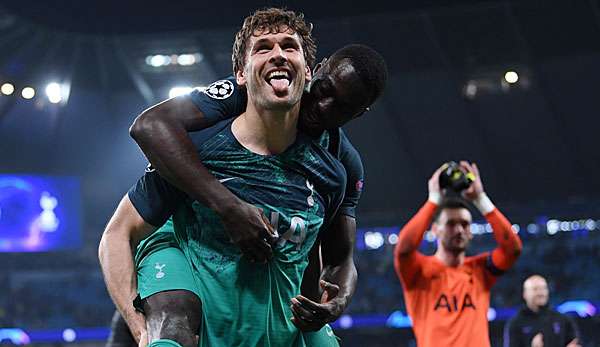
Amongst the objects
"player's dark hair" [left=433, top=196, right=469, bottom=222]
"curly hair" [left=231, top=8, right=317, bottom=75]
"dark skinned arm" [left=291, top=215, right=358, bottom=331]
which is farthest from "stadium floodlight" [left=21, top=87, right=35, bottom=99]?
"curly hair" [left=231, top=8, right=317, bottom=75]

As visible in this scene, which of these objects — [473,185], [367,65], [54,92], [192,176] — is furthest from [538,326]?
[54,92]

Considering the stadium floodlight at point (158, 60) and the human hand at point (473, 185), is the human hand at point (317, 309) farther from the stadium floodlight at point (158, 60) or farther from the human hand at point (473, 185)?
the stadium floodlight at point (158, 60)

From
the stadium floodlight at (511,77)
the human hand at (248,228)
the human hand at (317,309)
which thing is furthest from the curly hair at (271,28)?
the stadium floodlight at (511,77)

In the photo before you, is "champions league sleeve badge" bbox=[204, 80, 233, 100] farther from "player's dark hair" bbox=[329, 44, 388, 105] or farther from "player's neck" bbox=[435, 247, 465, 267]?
"player's neck" bbox=[435, 247, 465, 267]

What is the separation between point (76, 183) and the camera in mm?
25422

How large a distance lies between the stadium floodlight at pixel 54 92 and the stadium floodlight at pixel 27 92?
0.43 meters

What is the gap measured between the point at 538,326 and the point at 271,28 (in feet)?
16.4

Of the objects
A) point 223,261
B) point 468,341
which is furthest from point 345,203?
point 468,341

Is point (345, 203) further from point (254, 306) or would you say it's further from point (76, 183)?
point (76, 183)

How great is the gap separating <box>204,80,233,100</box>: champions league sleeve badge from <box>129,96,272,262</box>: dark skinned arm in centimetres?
17

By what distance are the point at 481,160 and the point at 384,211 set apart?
12.2 ft

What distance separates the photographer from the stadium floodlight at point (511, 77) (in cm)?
2199

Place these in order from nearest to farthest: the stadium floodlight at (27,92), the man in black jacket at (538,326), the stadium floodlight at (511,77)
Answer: the man in black jacket at (538,326) < the stadium floodlight at (511,77) < the stadium floodlight at (27,92)

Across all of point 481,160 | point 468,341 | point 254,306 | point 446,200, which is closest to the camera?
point 254,306
